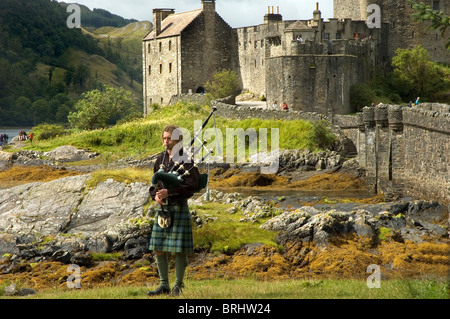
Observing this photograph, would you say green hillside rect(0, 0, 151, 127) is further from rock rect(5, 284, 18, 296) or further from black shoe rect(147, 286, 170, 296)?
black shoe rect(147, 286, 170, 296)

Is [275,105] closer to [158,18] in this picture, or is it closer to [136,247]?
[158,18]

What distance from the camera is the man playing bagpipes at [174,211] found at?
40.4 feet

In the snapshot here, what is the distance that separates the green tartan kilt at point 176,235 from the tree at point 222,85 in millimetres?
44465

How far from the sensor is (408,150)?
33750 mm

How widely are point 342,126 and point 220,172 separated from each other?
836 cm

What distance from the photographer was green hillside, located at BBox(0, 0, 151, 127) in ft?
414

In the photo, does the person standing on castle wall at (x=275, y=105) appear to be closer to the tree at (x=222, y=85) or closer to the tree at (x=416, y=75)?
the tree at (x=222, y=85)

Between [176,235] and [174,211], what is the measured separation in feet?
1.30

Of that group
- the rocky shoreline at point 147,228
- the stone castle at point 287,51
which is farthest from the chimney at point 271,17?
the rocky shoreline at point 147,228

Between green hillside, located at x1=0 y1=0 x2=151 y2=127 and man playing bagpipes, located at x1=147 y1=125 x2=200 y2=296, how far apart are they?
11024cm

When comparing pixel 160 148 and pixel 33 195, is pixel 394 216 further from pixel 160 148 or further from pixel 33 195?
pixel 160 148
